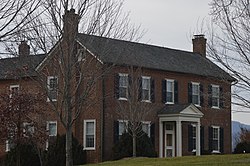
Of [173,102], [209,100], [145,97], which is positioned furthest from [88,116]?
[209,100]

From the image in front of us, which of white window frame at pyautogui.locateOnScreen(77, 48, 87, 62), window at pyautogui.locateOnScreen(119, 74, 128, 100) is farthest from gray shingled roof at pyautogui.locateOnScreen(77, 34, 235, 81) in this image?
white window frame at pyautogui.locateOnScreen(77, 48, 87, 62)

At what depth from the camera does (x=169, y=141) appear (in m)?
44.3

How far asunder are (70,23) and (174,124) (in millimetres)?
23387

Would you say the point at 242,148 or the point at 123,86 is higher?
the point at 123,86

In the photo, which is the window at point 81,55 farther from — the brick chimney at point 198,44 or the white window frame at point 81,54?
the brick chimney at point 198,44

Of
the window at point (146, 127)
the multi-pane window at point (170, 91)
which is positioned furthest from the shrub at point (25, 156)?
the multi-pane window at point (170, 91)

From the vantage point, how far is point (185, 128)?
146 ft

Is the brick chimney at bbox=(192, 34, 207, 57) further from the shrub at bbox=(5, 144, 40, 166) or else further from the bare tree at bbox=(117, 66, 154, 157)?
the shrub at bbox=(5, 144, 40, 166)

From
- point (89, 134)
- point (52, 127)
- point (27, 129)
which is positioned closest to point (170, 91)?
point (89, 134)

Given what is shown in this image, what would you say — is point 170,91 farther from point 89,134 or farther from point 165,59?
point 89,134

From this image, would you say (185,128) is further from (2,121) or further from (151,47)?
(2,121)

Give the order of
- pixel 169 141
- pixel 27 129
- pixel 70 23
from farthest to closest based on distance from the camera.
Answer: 1. pixel 169 141
2. pixel 27 129
3. pixel 70 23

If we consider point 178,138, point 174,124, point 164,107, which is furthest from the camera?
point 174,124

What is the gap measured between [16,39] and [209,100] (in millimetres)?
32060
